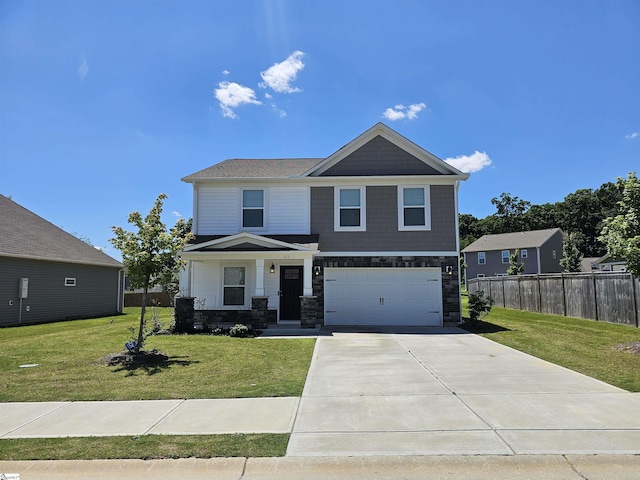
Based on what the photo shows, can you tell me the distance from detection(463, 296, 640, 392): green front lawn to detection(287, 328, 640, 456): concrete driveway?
0.57 metres

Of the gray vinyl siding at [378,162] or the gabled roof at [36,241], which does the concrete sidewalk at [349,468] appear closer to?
the gray vinyl siding at [378,162]

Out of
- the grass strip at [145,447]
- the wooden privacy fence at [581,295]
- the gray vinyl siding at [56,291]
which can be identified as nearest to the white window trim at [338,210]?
the wooden privacy fence at [581,295]

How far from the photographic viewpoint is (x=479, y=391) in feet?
22.3

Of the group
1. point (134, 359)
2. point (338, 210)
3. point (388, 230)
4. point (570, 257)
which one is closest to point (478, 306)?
point (388, 230)

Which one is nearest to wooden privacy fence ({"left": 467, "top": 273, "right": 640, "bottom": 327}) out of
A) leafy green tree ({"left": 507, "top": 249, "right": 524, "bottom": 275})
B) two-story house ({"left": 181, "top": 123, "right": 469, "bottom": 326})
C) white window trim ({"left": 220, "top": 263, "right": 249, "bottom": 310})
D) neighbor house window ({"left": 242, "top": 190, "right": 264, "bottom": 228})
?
two-story house ({"left": 181, "top": 123, "right": 469, "bottom": 326})

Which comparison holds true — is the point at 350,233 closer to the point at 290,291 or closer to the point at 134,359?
the point at 290,291

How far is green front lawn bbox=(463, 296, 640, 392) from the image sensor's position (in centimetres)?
806

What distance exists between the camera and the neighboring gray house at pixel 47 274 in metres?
17.5

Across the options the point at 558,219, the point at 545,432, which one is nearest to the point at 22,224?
the point at 545,432

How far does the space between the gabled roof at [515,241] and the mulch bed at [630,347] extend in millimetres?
35456

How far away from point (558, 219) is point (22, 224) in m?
71.3

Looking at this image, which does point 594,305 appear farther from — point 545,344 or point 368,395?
point 368,395

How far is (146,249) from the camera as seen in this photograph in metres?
9.48

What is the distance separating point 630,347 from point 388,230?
794cm
